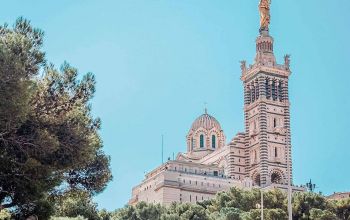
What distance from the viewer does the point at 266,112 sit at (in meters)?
114

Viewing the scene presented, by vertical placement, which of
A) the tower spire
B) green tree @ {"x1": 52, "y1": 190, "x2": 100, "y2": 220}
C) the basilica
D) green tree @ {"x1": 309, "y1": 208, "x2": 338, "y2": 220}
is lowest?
green tree @ {"x1": 52, "y1": 190, "x2": 100, "y2": 220}

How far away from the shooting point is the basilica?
342 feet

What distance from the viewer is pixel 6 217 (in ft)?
84.6

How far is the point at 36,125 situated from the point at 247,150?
90687 millimetres

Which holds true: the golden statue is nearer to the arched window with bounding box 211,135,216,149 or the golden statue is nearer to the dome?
the dome

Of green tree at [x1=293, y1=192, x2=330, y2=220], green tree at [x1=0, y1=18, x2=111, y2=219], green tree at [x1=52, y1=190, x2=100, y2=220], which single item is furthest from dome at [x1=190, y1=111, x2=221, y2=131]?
green tree at [x1=0, y1=18, x2=111, y2=219]

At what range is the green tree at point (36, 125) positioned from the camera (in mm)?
22938

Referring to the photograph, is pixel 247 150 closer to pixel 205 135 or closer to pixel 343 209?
pixel 205 135

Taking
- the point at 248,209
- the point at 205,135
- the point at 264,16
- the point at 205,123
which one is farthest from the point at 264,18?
the point at 248,209

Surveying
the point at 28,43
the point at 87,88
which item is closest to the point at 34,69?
the point at 28,43

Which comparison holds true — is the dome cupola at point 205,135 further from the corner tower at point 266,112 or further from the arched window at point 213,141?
the corner tower at point 266,112

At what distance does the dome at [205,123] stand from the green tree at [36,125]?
96.5 metres

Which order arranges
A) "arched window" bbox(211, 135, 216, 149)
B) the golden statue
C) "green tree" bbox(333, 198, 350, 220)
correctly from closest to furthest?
"green tree" bbox(333, 198, 350, 220), the golden statue, "arched window" bbox(211, 135, 216, 149)

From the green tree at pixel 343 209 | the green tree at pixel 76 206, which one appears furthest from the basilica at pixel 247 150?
the green tree at pixel 76 206
